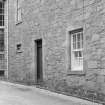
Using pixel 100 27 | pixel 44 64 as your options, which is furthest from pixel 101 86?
pixel 44 64

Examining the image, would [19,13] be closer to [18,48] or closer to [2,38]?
[18,48]

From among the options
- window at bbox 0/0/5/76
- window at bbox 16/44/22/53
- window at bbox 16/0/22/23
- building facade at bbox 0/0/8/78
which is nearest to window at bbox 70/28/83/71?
window at bbox 16/44/22/53

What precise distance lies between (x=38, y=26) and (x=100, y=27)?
5.86 m

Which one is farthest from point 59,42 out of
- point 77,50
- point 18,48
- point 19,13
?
point 19,13

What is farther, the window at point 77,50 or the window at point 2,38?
the window at point 2,38

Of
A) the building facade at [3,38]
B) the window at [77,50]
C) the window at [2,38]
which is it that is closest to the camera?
the window at [77,50]

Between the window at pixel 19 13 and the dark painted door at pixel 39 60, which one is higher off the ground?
the window at pixel 19 13

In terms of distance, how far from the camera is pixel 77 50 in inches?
454

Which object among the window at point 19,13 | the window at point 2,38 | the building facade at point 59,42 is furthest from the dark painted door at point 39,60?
the window at point 2,38

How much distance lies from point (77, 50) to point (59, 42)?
146 cm

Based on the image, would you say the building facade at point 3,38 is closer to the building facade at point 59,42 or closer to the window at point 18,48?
the building facade at point 59,42

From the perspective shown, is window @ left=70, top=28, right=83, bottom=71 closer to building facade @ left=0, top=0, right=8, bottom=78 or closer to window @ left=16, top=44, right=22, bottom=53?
window @ left=16, top=44, right=22, bottom=53

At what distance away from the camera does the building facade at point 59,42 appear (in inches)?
401

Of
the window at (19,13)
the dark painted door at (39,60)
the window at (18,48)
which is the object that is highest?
the window at (19,13)
